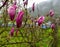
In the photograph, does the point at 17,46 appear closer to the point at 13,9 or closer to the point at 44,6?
the point at 44,6

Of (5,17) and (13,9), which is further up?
(13,9)

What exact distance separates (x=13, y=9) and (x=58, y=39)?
0.32 metres

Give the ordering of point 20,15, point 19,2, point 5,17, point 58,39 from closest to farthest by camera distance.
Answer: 1. point 20,15
2. point 58,39
3. point 5,17
4. point 19,2

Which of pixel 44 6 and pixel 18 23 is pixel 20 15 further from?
pixel 44 6

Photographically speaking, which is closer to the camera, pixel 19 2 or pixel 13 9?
pixel 13 9

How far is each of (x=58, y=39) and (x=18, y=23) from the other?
0.88 feet

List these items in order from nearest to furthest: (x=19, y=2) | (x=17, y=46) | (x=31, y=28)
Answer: (x=31, y=28) < (x=19, y=2) < (x=17, y=46)

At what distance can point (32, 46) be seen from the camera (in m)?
1.56

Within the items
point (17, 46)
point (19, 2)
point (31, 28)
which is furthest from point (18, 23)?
point (17, 46)

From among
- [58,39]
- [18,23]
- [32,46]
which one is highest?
[18,23]

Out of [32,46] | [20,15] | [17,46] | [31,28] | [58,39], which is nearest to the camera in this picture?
[20,15]

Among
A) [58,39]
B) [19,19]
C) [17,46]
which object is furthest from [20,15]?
[17,46]

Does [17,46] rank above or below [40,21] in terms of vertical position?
below

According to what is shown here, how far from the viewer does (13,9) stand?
1.08 metres
